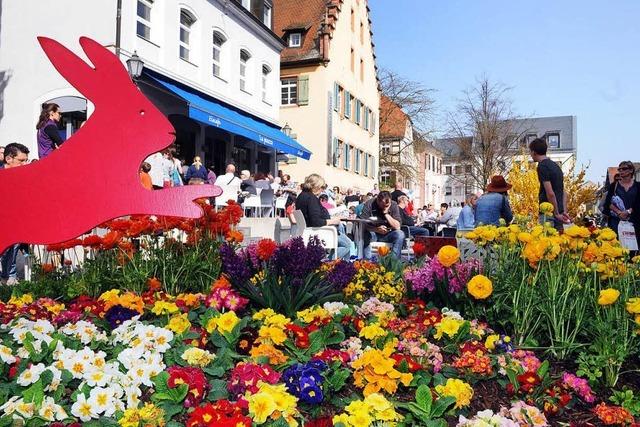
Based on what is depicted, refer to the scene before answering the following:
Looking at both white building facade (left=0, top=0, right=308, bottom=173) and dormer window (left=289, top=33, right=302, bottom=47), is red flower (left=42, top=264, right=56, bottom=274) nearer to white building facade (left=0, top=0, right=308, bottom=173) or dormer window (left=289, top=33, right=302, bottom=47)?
white building facade (left=0, top=0, right=308, bottom=173)

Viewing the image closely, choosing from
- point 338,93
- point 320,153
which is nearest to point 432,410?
point 320,153

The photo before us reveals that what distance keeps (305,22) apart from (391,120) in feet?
57.0

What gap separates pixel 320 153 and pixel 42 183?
82.1 ft

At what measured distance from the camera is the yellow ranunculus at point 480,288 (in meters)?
3.20

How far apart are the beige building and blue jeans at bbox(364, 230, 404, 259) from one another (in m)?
18.9

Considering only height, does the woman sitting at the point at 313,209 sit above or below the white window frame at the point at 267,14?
below

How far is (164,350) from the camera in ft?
8.91

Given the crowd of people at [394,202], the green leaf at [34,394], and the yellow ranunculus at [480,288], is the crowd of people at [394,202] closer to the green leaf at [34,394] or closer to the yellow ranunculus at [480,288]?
the yellow ranunculus at [480,288]

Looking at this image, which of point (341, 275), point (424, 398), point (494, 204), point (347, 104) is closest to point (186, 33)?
point (494, 204)

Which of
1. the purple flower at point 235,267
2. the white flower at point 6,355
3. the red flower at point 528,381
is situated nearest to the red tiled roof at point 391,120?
the purple flower at point 235,267

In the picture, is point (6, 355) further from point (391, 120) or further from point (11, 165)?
point (391, 120)

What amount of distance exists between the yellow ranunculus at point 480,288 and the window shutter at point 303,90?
1035 inches

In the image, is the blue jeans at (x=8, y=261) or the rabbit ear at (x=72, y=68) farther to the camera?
the blue jeans at (x=8, y=261)

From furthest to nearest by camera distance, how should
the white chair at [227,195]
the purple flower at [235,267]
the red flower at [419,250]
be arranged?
the white chair at [227,195], the red flower at [419,250], the purple flower at [235,267]
